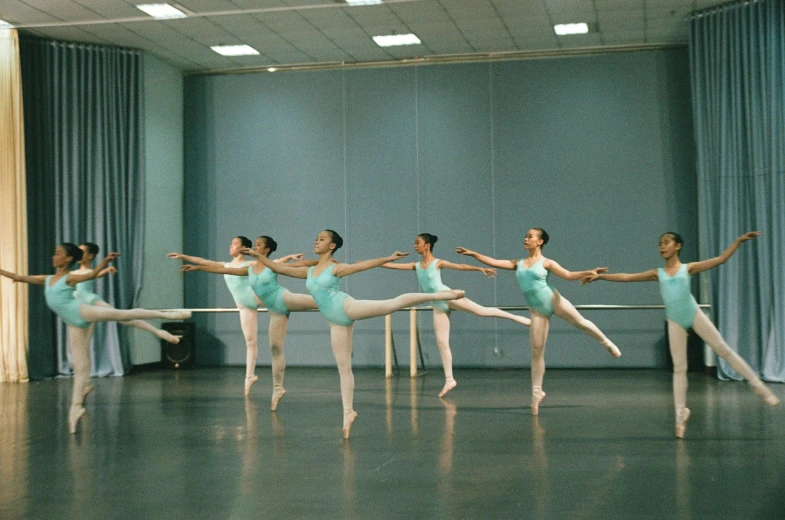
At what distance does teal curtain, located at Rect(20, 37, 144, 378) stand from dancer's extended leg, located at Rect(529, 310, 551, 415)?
5511 mm

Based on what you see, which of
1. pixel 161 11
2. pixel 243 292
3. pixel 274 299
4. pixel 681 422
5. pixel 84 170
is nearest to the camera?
pixel 681 422

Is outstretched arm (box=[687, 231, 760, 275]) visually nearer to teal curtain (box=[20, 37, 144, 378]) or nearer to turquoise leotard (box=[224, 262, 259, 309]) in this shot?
turquoise leotard (box=[224, 262, 259, 309])

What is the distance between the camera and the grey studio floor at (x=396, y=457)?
146 inches

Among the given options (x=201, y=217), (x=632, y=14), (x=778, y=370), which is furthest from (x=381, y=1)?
(x=778, y=370)

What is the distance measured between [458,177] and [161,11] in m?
4.00

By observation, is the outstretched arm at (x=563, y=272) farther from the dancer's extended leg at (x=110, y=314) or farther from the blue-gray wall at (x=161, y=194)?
the blue-gray wall at (x=161, y=194)

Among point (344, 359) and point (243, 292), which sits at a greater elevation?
point (243, 292)

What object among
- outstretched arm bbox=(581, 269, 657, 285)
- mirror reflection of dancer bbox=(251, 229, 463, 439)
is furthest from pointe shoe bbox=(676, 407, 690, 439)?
mirror reflection of dancer bbox=(251, 229, 463, 439)

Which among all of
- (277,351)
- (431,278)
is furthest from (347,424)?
(431,278)

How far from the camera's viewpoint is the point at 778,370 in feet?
28.3

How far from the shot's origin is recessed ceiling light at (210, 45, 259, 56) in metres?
10.3

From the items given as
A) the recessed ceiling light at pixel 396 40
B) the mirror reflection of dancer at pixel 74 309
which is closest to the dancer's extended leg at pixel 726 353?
the mirror reflection of dancer at pixel 74 309

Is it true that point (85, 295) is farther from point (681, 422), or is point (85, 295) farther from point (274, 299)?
point (681, 422)

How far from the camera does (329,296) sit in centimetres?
557
